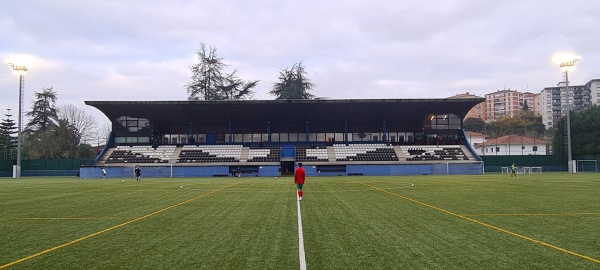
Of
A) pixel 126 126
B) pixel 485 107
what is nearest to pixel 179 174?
pixel 126 126

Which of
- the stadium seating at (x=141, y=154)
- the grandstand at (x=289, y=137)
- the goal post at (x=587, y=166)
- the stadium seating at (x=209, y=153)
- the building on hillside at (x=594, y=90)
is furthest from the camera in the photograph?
the building on hillside at (x=594, y=90)

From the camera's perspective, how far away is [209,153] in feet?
199

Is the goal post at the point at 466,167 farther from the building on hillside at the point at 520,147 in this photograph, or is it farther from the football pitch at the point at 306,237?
the football pitch at the point at 306,237

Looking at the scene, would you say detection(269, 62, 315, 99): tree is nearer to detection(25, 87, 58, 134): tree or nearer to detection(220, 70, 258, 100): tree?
detection(220, 70, 258, 100): tree

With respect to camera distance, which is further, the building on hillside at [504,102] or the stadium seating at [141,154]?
the building on hillside at [504,102]

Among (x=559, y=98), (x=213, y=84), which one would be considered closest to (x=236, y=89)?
(x=213, y=84)

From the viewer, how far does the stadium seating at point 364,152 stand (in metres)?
58.5

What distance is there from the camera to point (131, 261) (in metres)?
7.23

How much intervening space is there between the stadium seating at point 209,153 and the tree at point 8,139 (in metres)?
45.0


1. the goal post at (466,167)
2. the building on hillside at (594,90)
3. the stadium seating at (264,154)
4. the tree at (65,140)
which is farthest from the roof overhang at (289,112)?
the building on hillside at (594,90)

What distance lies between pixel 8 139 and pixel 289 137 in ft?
205

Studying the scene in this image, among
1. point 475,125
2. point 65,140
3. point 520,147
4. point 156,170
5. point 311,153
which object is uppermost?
point 475,125

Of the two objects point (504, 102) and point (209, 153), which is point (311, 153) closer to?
point (209, 153)

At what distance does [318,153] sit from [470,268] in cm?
5346
